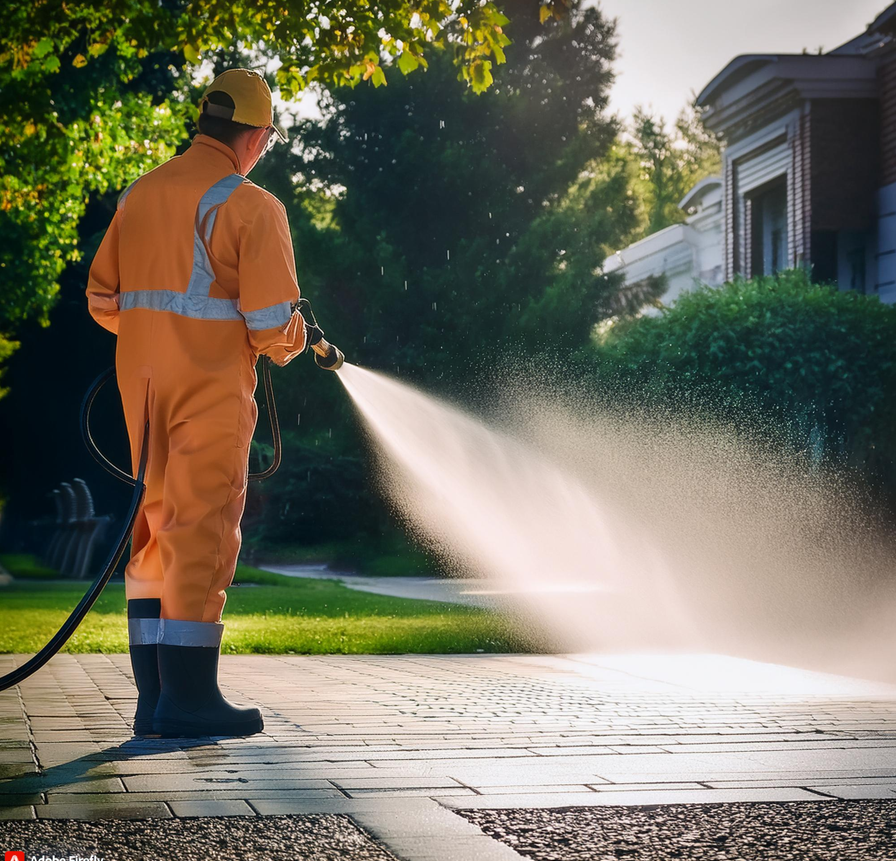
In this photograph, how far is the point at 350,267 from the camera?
24.6 meters

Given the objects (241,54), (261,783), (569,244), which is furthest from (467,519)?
(261,783)

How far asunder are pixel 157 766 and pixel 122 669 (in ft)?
9.96

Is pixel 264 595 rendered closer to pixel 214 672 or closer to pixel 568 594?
pixel 568 594

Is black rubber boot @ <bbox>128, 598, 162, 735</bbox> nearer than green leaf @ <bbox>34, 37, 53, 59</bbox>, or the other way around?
black rubber boot @ <bbox>128, 598, 162, 735</bbox>

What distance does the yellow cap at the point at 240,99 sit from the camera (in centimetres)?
452

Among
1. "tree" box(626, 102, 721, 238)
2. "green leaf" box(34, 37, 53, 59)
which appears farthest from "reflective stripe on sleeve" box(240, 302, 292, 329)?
"tree" box(626, 102, 721, 238)

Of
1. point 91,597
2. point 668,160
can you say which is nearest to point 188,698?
point 91,597

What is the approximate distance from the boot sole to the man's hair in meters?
1.91

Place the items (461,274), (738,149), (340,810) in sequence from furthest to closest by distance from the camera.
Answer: (461,274), (738,149), (340,810)

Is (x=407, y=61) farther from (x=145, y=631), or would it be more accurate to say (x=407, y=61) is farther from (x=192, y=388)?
(x=145, y=631)

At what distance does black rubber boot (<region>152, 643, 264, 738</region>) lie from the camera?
13.9 ft

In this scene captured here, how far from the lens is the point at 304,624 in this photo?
10.1 meters

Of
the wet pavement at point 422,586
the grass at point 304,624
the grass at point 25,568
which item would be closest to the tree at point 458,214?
the wet pavement at point 422,586

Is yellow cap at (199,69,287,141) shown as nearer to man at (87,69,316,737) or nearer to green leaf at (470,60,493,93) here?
man at (87,69,316,737)
